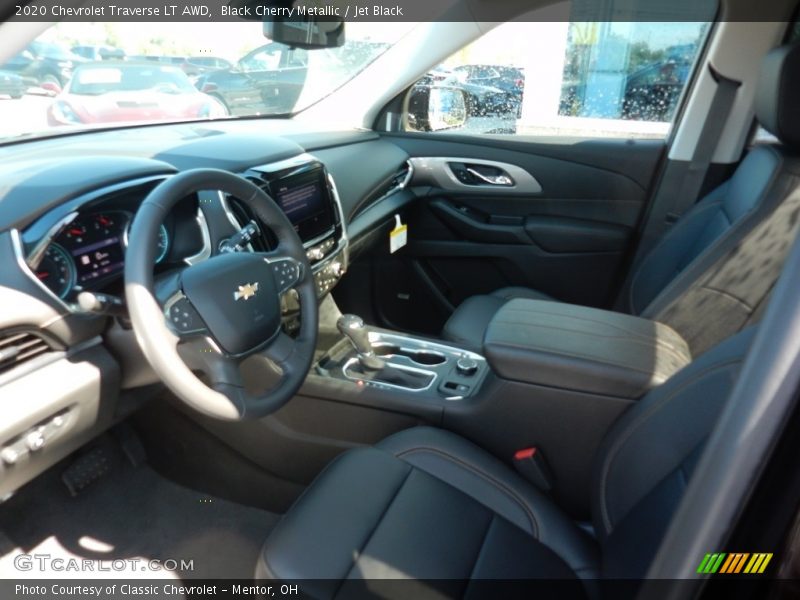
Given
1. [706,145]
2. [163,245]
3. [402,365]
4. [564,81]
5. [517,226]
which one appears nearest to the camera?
[163,245]

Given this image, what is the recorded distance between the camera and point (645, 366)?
1.43 metres

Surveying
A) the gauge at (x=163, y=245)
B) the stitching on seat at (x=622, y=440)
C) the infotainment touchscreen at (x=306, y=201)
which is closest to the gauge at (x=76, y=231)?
the gauge at (x=163, y=245)

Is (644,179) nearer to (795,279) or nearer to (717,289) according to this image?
(717,289)

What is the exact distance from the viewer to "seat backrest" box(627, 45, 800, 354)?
63.6 inches

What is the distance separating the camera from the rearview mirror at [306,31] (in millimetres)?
1838

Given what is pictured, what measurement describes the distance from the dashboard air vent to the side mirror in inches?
76.9

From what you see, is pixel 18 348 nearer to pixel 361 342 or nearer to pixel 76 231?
pixel 76 231

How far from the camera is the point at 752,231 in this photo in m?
1.70

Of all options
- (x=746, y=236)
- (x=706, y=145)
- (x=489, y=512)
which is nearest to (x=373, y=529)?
(x=489, y=512)

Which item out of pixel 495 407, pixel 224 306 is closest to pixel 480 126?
pixel 495 407

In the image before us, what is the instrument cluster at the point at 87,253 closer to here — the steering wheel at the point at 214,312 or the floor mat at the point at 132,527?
the steering wheel at the point at 214,312

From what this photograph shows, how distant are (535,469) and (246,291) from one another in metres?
0.78

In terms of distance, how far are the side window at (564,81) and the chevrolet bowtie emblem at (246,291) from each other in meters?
1.60

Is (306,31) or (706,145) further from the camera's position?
(706,145)
